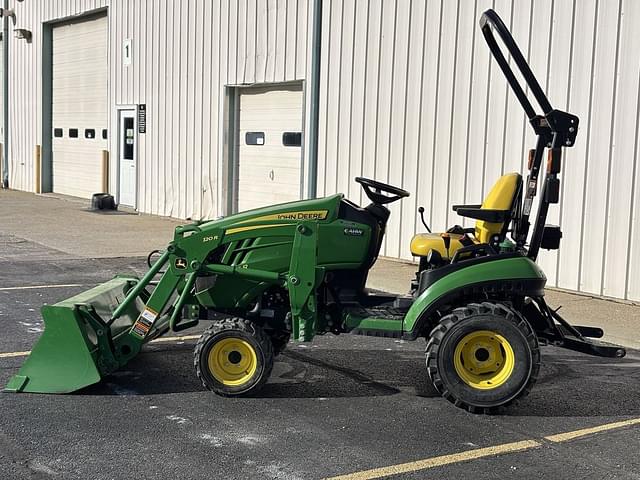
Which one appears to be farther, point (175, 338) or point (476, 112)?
point (476, 112)

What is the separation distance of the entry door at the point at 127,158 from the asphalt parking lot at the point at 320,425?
12159 millimetres

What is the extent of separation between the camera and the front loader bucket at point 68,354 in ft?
18.7

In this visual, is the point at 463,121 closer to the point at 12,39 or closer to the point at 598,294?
the point at 598,294

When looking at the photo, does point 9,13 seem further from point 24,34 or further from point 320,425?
point 320,425

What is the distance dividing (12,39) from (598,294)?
63.9 ft

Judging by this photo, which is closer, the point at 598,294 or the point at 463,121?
the point at 598,294

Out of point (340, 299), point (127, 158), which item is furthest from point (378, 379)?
point (127, 158)

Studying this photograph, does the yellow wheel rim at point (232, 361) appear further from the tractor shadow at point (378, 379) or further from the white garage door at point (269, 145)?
the white garage door at point (269, 145)

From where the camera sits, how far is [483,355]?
5.56 metres

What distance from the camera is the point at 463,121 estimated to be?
37.4 feet

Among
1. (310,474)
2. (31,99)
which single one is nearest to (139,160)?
(31,99)

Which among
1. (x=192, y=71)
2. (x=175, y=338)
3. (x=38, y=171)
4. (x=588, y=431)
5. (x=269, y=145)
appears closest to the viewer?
(x=588, y=431)

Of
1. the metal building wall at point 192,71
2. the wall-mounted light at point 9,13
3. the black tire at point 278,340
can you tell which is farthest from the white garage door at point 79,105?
the black tire at point 278,340

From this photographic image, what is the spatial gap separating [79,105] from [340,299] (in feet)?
56.9
